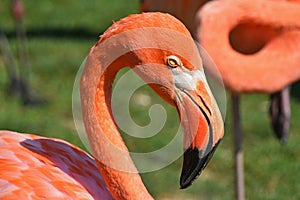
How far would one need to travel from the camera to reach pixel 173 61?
2.14 m

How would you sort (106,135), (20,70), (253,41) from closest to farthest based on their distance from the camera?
(106,135) < (253,41) < (20,70)

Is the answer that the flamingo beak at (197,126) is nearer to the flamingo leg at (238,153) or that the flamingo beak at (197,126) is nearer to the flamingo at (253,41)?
the flamingo at (253,41)

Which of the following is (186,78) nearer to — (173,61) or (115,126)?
(173,61)

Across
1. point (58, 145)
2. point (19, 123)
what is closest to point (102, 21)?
point (19, 123)

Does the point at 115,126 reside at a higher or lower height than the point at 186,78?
lower

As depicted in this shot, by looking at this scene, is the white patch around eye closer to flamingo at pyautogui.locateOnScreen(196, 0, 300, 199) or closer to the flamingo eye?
the flamingo eye

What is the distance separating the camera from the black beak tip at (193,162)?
6.92ft

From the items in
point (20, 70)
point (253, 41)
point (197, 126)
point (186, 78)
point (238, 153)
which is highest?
point (186, 78)

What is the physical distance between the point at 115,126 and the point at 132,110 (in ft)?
9.73

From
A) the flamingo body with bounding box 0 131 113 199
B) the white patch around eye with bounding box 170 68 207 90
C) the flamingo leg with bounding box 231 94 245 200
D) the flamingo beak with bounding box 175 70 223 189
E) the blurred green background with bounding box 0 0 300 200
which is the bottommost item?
the blurred green background with bounding box 0 0 300 200

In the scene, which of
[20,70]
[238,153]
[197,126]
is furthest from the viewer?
[20,70]

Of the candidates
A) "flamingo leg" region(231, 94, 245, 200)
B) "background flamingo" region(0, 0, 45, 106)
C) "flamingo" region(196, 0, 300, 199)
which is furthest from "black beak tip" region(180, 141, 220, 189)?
"background flamingo" region(0, 0, 45, 106)

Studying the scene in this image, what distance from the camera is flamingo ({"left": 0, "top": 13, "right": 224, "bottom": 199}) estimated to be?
2.12 meters

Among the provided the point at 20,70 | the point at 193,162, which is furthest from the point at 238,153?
the point at 20,70
